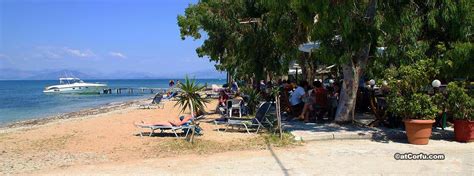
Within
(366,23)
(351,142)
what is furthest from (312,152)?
(366,23)

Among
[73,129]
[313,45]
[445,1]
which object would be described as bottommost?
[73,129]

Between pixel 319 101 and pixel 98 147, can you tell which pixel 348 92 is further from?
pixel 98 147

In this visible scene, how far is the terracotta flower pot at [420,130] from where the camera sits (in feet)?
29.4

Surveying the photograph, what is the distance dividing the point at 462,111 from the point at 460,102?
177 millimetres

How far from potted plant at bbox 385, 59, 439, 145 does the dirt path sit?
1.11 feet

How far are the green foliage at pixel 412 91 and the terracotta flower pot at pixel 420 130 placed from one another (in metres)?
0.17

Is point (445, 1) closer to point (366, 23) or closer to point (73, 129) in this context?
point (366, 23)

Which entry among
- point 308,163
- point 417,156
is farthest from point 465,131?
point 308,163

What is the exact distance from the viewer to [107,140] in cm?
1053

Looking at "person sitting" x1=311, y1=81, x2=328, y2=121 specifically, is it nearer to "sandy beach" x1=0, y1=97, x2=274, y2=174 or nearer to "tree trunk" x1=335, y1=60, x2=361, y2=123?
"tree trunk" x1=335, y1=60, x2=361, y2=123

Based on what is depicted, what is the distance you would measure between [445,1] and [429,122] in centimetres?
272

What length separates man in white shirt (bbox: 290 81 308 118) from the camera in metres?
13.3

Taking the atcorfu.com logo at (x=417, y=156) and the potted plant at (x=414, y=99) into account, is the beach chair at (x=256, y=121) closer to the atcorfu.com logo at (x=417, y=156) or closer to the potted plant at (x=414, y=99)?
the potted plant at (x=414, y=99)

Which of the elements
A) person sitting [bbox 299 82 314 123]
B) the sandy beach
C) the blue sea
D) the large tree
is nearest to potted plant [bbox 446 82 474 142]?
the large tree
